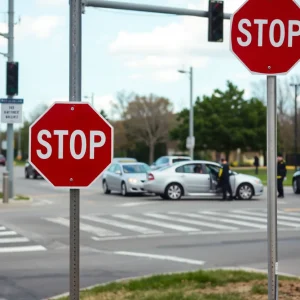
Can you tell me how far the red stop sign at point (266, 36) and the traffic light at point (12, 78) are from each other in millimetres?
21259

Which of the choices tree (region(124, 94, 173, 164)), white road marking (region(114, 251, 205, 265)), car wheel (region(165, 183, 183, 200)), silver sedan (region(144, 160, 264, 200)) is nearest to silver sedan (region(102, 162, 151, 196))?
silver sedan (region(144, 160, 264, 200))

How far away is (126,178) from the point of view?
96.2 feet

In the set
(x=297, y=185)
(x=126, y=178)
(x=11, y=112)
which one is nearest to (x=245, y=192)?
(x=297, y=185)

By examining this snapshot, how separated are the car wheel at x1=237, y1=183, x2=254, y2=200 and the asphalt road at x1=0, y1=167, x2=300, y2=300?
118 inches

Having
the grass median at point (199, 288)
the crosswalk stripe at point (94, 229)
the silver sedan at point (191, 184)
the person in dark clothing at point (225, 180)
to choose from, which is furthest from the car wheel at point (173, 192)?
the grass median at point (199, 288)

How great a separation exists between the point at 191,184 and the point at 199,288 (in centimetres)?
1876

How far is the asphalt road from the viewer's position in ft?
34.2

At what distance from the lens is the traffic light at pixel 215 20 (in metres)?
18.6

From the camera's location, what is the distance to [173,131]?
78.2 meters

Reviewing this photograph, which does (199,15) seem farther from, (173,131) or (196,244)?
(173,131)

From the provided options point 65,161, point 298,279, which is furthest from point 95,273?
point 65,161

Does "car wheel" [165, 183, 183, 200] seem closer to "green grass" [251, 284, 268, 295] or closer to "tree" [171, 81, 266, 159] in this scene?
"green grass" [251, 284, 268, 295]

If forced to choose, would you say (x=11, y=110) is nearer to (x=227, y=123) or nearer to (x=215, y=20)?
(x=215, y=20)

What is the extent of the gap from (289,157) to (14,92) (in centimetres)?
4674
